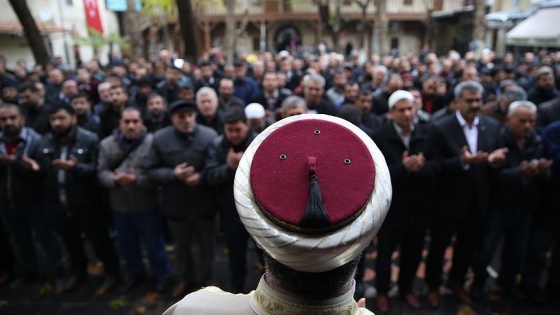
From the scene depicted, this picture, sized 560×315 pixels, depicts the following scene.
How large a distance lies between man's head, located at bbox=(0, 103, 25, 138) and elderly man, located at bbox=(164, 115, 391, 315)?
393 cm

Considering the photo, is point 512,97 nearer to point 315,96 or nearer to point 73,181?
point 315,96

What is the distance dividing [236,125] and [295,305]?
8.69 feet

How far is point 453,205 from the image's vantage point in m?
3.86

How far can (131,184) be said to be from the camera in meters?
4.07

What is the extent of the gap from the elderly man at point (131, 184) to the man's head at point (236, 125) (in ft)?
3.21

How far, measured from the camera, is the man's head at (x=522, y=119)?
377cm

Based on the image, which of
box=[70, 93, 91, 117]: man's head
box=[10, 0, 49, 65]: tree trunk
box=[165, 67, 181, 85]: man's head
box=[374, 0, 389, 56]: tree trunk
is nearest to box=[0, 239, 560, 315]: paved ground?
box=[70, 93, 91, 117]: man's head

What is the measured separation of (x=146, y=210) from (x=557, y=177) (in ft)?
13.3

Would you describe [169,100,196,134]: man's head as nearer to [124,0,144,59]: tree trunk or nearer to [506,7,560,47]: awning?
[124,0,144,59]: tree trunk

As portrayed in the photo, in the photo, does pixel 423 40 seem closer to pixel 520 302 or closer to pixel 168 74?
pixel 168 74

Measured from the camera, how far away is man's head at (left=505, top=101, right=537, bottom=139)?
3.77 metres

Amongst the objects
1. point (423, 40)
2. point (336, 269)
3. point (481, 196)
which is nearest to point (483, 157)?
point (481, 196)

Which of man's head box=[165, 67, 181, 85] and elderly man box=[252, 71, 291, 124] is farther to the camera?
man's head box=[165, 67, 181, 85]

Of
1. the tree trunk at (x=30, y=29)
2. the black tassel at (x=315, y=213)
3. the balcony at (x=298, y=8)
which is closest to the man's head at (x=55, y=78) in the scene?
the tree trunk at (x=30, y=29)
